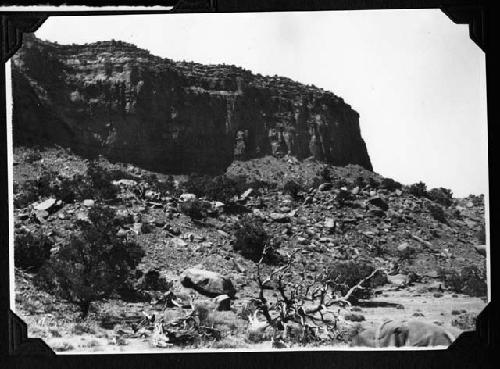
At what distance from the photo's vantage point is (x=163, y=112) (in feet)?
28.4

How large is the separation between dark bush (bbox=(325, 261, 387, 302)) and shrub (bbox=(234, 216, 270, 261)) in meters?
0.94

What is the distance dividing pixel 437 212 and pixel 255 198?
2464 mm

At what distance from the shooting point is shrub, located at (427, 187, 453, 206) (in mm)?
8164

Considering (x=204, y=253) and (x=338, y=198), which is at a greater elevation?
(x=338, y=198)

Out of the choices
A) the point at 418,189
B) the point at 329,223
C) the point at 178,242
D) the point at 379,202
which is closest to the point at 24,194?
the point at 178,242

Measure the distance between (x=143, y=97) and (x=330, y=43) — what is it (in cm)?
Result: 284

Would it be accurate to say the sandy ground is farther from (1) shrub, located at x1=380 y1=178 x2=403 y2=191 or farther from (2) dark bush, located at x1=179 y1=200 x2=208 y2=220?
(2) dark bush, located at x1=179 y1=200 x2=208 y2=220

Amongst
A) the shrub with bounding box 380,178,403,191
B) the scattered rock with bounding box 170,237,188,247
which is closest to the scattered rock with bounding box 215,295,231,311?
the scattered rock with bounding box 170,237,188,247

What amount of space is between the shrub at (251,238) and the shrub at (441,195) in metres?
2.26

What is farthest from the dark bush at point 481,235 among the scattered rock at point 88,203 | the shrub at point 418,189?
the scattered rock at point 88,203

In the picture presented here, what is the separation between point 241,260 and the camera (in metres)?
8.17

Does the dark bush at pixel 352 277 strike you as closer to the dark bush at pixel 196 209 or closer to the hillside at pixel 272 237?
the hillside at pixel 272 237

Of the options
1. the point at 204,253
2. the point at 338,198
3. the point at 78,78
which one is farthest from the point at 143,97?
the point at 338,198

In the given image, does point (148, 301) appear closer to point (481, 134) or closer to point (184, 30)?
point (184, 30)
